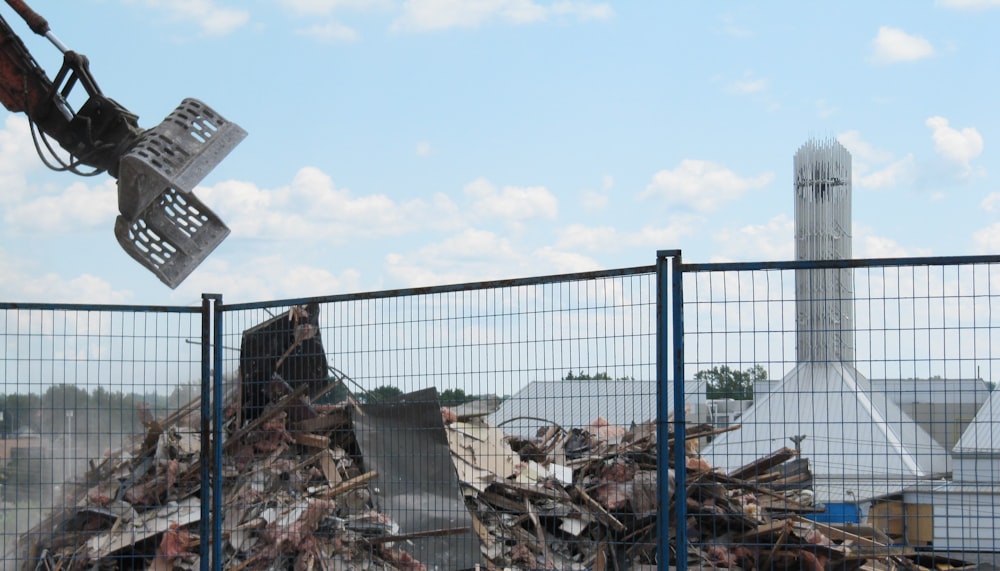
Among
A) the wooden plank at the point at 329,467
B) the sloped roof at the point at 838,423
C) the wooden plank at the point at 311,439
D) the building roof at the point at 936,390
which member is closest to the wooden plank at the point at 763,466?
the sloped roof at the point at 838,423

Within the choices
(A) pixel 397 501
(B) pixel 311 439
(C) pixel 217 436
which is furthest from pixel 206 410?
(A) pixel 397 501

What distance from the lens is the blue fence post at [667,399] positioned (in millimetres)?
5328

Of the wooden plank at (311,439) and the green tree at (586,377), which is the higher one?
the green tree at (586,377)

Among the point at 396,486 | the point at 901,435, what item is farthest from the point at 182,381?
the point at 901,435

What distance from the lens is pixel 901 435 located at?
17.7 ft

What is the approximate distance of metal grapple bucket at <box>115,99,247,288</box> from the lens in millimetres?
7891

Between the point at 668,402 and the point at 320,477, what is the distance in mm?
3215

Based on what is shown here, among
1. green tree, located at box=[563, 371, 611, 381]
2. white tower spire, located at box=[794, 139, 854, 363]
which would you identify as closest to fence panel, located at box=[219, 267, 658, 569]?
green tree, located at box=[563, 371, 611, 381]

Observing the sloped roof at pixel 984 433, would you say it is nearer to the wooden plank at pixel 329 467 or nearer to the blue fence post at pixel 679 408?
the blue fence post at pixel 679 408

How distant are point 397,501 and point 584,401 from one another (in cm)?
175

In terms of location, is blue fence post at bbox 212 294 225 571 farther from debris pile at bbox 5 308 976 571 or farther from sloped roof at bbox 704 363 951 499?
sloped roof at bbox 704 363 951 499

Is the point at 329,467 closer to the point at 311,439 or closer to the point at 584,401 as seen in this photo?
the point at 311,439

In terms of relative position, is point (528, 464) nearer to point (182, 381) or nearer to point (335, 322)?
point (335, 322)

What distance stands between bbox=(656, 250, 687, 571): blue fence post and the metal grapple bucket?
4107 mm
